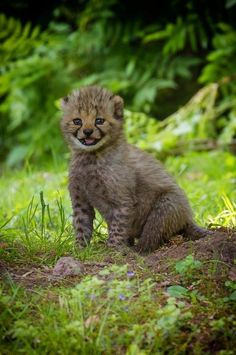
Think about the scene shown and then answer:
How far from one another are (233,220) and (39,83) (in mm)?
6508

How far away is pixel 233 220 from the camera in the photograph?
5719 millimetres

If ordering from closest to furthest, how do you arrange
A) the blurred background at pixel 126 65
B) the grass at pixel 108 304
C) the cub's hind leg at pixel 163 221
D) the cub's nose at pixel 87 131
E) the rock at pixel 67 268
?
the grass at pixel 108 304 → the rock at pixel 67 268 → the cub's nose at pixel 87 131 → the cub's hind leg at pixel 163 221 → the blurred background at pixel 126 65

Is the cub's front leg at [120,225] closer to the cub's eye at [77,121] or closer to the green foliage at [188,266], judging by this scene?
the cub's eye at [77,121]

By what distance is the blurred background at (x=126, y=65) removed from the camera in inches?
399

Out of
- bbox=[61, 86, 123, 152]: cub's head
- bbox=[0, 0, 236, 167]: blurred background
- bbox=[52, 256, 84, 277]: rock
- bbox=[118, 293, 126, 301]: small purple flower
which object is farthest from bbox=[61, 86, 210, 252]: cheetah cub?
bbox=[0, 0, 236, 167]: blurred background

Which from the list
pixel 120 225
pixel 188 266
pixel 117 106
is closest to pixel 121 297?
pixel 188 266

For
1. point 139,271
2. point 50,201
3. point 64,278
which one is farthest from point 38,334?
point 50,201

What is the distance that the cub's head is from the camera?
5.30 meters

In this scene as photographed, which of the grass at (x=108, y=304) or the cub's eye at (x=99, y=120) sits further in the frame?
the cub's eye at (x=99, y=120)

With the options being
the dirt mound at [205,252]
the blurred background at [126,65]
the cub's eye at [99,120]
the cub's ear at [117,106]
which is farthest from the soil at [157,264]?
the blurred background at [126,65]

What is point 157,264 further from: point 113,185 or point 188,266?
point 113,185

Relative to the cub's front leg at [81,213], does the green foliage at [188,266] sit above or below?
below

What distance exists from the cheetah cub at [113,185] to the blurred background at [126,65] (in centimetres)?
421

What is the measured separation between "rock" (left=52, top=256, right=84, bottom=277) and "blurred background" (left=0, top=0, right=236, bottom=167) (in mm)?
5301
